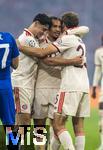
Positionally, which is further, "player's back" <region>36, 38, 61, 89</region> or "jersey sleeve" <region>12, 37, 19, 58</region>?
"player's back" <region>36, 38, 61, 89</region>

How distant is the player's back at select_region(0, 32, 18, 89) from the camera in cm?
673

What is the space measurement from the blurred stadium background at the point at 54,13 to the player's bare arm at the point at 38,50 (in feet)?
46.3

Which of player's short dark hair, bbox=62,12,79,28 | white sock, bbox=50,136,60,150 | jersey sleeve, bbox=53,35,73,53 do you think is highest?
player's short dark hair, bbox=62,12,79,28

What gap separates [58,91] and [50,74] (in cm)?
23

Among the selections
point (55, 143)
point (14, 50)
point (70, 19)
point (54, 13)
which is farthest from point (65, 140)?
point (54, 13)

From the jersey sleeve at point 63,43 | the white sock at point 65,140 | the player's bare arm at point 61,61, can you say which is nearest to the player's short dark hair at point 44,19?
the jersey sleeve at point 63,43

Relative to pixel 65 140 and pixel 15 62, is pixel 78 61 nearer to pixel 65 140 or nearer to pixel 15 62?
pixel 15 62

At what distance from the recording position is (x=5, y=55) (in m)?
6.77

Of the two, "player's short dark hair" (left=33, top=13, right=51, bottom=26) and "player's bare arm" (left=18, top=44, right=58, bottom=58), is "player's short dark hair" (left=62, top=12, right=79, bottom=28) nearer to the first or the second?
"player's short dark hair" (left=33, top=13, right=51, bottom=26)

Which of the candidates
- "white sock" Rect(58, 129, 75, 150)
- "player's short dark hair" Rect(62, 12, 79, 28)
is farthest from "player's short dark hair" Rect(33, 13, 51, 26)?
"white sock" Rect(58, 129, 75, 150)

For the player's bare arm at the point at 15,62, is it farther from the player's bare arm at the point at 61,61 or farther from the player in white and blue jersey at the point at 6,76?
the player's bare arm at the point at 61,61

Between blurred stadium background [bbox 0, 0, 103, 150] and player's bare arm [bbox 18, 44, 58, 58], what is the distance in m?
14.1

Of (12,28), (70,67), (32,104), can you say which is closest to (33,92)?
(32,104)

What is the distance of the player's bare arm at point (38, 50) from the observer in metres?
7.31
